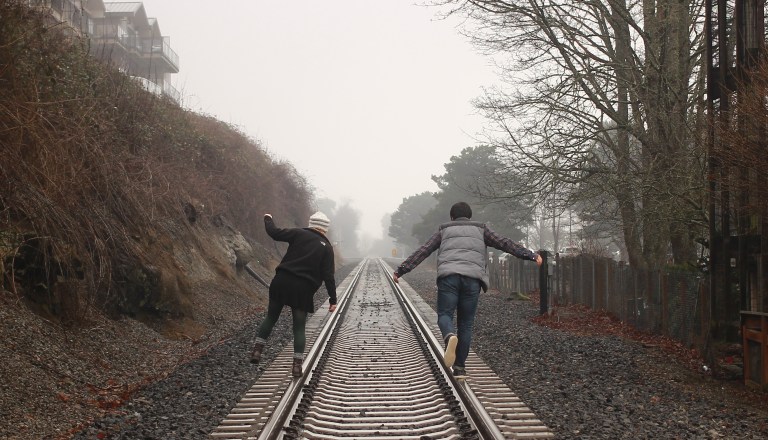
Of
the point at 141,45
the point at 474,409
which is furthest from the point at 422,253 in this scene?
the point at 141,45

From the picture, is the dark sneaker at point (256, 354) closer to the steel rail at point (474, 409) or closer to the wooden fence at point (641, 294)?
the steel rail at point (474, 409)

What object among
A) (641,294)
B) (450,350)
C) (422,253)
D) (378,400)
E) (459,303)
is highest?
(422,253)

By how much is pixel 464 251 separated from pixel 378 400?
183 centimetres

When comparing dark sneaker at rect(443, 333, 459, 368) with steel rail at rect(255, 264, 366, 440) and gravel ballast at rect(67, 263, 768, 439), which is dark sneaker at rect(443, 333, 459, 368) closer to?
gravel ballast at rect(67, 263, 768, 439)

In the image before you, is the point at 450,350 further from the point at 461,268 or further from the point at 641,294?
the point at 641,294

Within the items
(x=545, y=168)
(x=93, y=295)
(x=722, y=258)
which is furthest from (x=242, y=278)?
(x=722, y=258)

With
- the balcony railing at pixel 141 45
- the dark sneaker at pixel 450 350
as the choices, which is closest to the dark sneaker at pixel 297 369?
the dark sneaker at pixel 450 350

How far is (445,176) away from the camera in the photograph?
67812mm

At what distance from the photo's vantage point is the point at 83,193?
896 centimetres

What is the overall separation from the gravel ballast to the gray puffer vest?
136 centimetres

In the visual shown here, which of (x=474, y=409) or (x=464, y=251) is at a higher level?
(x=464, y=251)

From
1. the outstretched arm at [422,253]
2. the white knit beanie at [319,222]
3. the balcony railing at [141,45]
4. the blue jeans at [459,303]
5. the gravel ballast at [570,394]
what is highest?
the balcony railing at [141,45]

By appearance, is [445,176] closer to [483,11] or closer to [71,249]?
[483,11]

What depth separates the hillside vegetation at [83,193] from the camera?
762 centimetres
